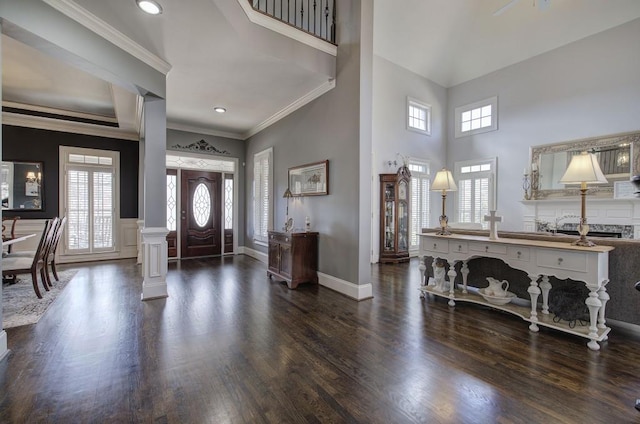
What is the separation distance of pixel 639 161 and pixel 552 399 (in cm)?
573

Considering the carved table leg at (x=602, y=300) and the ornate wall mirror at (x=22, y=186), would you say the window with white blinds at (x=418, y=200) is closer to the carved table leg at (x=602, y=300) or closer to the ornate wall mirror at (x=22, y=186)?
the carved table leg at (x=602, y=300)

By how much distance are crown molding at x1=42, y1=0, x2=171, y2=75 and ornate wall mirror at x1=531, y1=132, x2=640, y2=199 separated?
23.6 ft

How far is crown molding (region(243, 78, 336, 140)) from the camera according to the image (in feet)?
14.1

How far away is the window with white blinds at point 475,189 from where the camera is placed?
23.2 ft

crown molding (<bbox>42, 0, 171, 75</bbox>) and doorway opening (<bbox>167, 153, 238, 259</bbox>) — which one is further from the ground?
crown molding (<bbox>42, 0, 171, 75</bbox>)

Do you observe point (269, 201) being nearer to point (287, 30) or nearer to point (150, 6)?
point (287, 30)

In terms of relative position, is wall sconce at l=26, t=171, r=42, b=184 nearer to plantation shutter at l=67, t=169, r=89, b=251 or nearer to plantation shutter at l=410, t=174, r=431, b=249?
plantation shutter at l=67, t=169, r=89, b=251

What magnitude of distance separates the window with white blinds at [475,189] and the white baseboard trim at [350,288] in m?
4.32

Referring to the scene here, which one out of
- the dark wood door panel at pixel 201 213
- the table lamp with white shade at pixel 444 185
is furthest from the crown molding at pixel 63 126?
the table lamp with white shade at pixel 444 185

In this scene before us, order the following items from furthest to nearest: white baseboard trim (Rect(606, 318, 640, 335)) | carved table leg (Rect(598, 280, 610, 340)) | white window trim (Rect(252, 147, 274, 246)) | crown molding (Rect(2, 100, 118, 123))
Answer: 1. white window trim (Rect(252, 147, 274, 246))
2. crown molding (Rect(2, 100, 118, 123))
3. white baseboard trim (Rect(606, 318, 640, 335))
4. carved table leg (Rect(598, 280, 610, 340))

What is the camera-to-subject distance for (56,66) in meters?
4.29

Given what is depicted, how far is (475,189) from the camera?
7.32m

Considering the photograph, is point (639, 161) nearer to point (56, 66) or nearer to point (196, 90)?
point (196, 90)

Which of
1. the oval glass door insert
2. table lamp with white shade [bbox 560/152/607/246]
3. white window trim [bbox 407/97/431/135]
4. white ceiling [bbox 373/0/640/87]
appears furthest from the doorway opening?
table lamp with white shade [bbox 560/152/607/246]
